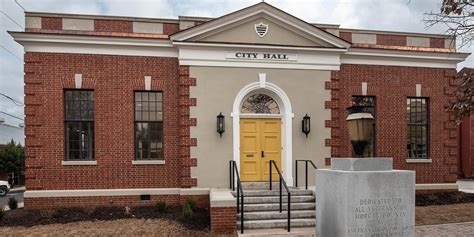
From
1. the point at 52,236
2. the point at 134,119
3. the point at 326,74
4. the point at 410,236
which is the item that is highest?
the point at 326,74

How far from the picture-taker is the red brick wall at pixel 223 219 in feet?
28.5

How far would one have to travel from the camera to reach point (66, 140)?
38.1ft

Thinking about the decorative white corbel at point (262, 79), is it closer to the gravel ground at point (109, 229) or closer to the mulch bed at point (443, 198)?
the gravel ground at point (109, 229)

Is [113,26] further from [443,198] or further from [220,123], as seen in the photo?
[443,198]

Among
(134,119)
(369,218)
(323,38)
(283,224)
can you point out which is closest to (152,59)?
(134,119)

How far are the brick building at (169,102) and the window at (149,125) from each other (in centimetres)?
3

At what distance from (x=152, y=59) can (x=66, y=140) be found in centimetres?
380

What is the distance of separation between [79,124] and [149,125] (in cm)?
221

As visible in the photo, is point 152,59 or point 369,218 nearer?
point 369,218

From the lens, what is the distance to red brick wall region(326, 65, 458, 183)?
1301cm

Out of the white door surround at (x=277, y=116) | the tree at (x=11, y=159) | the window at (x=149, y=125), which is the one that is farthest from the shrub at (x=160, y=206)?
the tree at (x=11, y=159)

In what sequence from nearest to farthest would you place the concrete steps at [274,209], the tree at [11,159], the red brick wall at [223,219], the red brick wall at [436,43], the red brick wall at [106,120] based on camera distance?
the red brick wall at [223,219] → the concrete steps at [274,209] → the red brick wall at [106,120] → the red brick wall at [436,43] → the tree at [11,159]

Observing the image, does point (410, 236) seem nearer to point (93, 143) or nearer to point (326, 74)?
point (326, 74)

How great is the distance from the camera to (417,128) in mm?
13773
